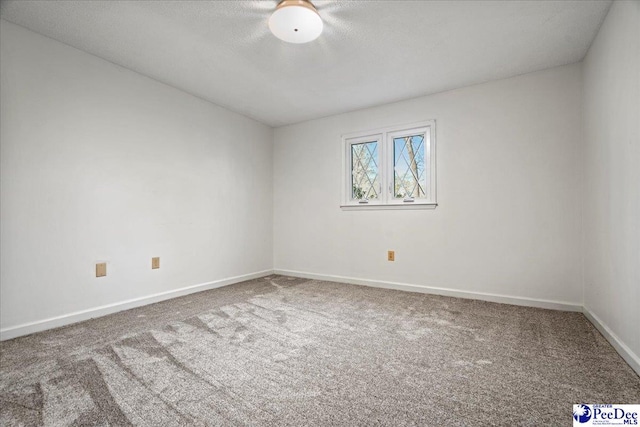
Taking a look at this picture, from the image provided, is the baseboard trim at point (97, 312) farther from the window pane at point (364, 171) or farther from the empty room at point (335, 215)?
the window pane at point (364, 171)

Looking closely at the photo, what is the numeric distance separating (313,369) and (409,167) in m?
2.60

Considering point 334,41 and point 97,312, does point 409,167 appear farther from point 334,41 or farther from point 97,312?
point 97,312

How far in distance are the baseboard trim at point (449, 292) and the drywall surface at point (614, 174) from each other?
0.93 ft

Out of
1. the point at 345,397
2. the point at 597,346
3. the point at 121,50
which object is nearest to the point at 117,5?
the point at 121,50

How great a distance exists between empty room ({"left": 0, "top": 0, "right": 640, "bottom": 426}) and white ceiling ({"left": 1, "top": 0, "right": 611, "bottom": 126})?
2cm

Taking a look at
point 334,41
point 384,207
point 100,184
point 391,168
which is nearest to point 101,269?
point 100,184

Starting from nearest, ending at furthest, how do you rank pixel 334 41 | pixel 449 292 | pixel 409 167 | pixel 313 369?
pixel 313 369, pixel 334 41, pixel 449 292, pixel 409 167

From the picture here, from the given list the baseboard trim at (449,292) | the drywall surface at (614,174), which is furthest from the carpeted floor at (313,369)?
the drywall surface at (614,174)

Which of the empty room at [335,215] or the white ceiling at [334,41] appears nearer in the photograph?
the empty room at [335,215]

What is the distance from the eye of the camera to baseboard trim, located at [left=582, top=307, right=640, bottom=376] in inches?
61.5

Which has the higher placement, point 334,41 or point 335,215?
point 334,41

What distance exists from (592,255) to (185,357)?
306cm

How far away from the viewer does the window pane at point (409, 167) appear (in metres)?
3.42

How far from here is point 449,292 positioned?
3.14m
